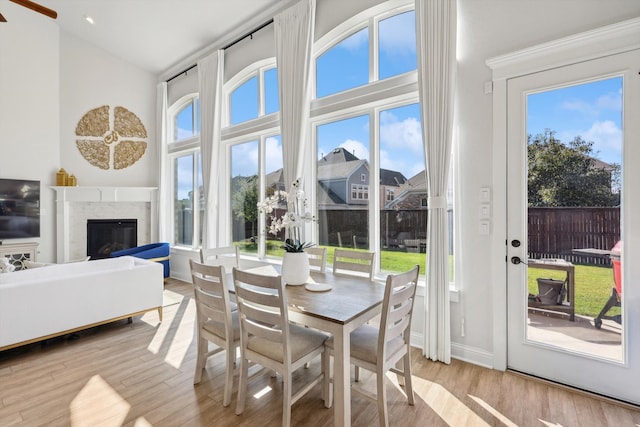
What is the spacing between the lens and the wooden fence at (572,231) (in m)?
2.24

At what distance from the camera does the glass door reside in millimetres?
2172

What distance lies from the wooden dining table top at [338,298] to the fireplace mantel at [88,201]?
5075mm

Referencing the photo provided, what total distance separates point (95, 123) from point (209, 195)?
3.17 meters

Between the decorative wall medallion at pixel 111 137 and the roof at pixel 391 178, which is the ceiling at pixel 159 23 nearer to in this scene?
the decorative wall medallion at pixel 111 137

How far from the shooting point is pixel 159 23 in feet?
16.8

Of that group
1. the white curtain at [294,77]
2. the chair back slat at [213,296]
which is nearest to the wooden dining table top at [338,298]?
the chair back slat at [213,296]

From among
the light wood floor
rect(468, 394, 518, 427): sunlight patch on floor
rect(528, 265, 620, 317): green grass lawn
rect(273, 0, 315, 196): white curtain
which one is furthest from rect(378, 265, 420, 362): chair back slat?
rect(273, 0, 315, 196): white curtain

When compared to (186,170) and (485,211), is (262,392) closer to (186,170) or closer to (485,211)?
(485,211)

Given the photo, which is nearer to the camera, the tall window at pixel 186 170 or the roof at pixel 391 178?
the roof at pixel 391 178

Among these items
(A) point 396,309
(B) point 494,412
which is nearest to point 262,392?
(A) point 396,309

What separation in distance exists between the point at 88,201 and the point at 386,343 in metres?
6.46

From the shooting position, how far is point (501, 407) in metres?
2.16

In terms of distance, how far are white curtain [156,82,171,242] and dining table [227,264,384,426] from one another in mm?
4784

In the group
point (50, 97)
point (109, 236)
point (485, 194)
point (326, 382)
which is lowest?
point (326, 382)
